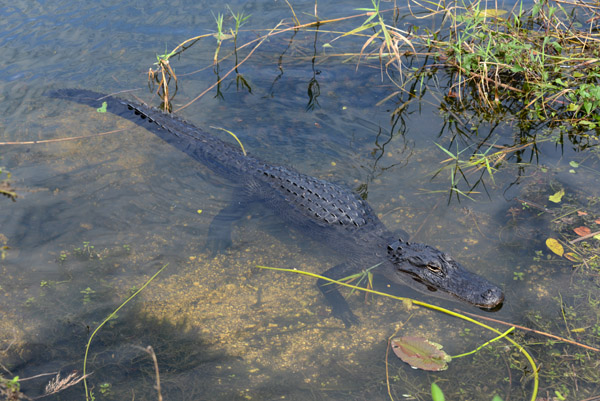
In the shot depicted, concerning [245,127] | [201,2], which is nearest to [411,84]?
[245,127]

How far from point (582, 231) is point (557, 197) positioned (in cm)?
46

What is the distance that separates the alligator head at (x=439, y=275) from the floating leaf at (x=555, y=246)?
2.55 feet

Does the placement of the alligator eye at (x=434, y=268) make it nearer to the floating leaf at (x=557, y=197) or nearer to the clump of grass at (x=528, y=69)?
the floating leaf at (x=557, y=197)

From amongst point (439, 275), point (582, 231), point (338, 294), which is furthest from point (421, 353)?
point (582, 231)

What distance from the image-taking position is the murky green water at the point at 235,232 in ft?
10.9

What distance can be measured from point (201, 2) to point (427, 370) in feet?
20.9

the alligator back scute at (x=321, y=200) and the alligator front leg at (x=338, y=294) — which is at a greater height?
Answer: the alligator back scute at (x=321, y=200)

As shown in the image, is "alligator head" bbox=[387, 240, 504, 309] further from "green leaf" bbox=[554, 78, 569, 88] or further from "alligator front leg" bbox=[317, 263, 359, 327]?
"green leaf" bbox=[554, 78, 569, 88]

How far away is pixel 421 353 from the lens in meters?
3.36

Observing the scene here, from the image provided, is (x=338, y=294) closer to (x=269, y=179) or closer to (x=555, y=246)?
(x=269, y=179)

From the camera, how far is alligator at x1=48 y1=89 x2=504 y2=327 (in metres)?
3.82

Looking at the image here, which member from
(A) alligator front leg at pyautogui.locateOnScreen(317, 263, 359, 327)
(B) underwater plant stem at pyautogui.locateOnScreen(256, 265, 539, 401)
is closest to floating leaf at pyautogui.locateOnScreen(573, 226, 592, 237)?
(B) underwater plant stem at pyautogui.locateOnScreen(256, 265, 539, 401)

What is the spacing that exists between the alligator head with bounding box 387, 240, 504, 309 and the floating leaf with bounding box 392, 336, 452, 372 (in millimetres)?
502

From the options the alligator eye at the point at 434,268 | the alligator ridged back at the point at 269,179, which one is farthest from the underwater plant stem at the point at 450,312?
the alligator ridged back at the point at 269,179
